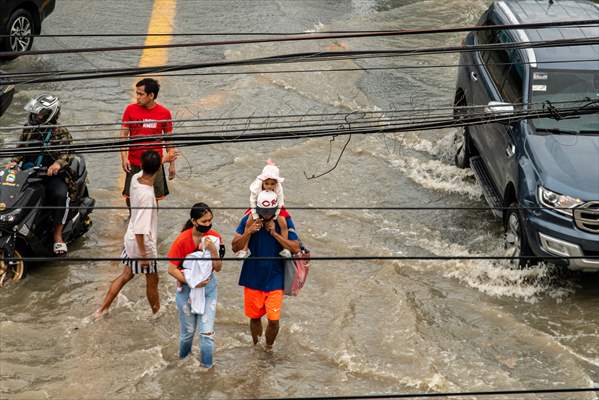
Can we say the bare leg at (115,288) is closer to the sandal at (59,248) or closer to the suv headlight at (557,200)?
the sandal at (59,248)

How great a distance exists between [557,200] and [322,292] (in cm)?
230

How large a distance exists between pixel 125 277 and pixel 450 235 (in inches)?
150

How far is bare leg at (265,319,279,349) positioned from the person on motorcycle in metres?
2.31

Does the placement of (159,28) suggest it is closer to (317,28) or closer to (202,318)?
(317,28)

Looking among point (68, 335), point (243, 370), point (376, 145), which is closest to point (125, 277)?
point (68, 335)

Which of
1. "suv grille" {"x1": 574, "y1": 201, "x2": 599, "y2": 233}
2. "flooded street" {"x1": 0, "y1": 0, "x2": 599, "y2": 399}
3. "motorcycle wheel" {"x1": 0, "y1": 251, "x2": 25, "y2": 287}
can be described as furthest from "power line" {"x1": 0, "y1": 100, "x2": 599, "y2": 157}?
"flooded street" {"x1": 0, "y1": 0, "x2": 599, "y2": 399}

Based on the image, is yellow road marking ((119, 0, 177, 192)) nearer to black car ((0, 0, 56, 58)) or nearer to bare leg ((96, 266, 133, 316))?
black car ((0, 0, 56, 58))

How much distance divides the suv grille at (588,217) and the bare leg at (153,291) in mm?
3656

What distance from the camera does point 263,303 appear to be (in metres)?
8.36

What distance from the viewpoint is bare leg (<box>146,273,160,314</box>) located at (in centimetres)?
905

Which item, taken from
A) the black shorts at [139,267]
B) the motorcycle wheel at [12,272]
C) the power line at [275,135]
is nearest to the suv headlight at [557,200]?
the power line at [275,135]

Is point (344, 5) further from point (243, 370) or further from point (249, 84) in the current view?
point (243, 370)

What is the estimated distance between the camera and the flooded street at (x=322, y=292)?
8.62 metres

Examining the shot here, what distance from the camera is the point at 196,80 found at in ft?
51.2
